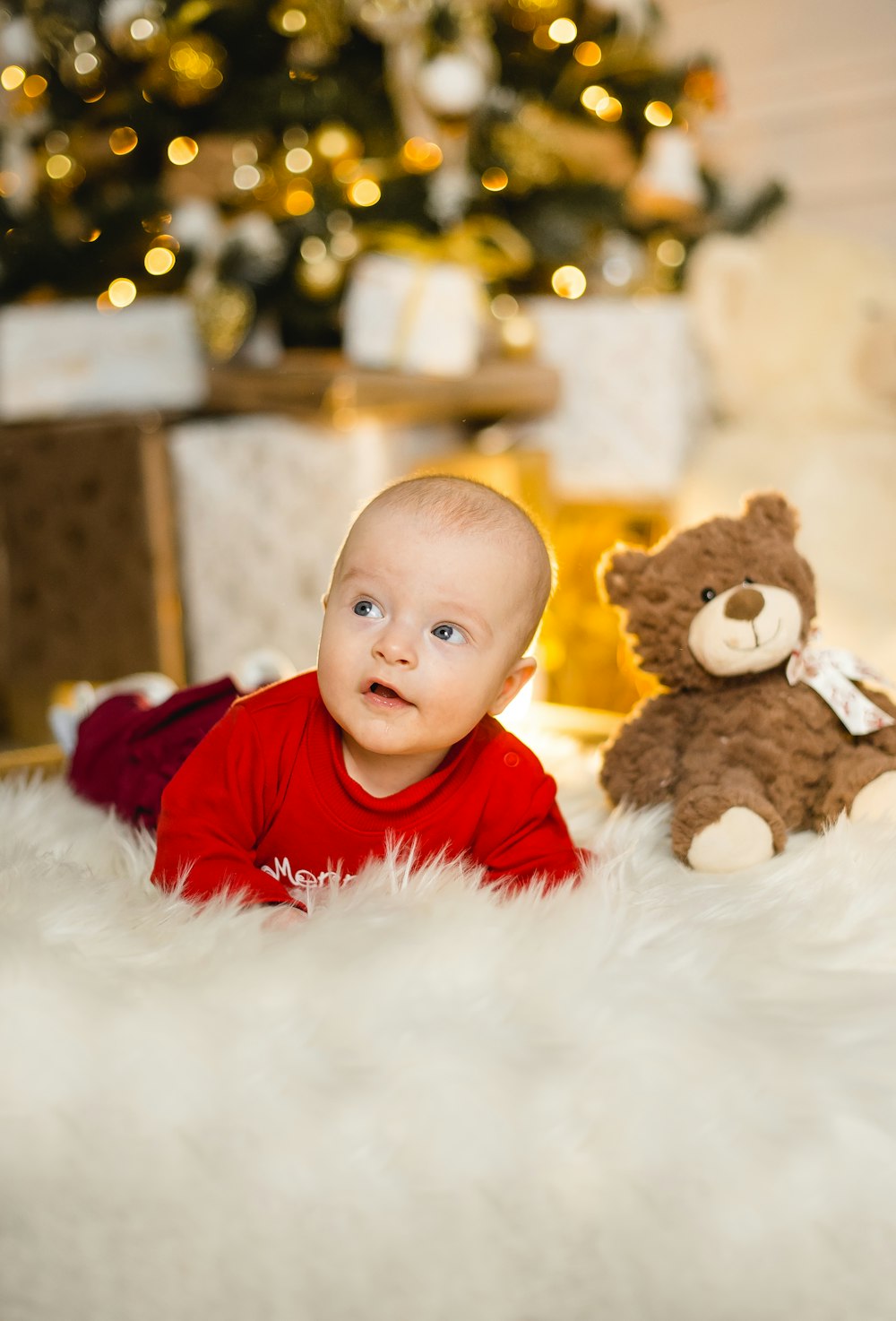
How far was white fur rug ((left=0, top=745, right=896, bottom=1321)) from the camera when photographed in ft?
1.78

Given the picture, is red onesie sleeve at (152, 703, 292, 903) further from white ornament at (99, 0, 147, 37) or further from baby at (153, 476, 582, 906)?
white ornament at (99, 0, 147, 37)

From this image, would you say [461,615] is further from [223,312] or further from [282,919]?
[223,312]

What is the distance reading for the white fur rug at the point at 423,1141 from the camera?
544 mm

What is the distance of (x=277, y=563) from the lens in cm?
200

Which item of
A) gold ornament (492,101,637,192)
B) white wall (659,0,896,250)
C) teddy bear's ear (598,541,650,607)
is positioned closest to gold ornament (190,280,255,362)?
gold ornament (492,101,637,192)

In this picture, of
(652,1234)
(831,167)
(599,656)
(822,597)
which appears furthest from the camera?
(831,167)

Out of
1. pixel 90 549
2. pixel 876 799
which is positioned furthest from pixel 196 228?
pixel 876 799

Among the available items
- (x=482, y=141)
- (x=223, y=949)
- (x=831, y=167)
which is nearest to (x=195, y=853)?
(x=223, y=949)

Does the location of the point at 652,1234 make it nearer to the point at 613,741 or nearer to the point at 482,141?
the point at 613,741

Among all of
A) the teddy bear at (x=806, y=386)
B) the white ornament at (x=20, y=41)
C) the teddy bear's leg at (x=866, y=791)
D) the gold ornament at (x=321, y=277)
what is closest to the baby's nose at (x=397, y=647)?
the teddy bear's leg at (x=866, y=791)

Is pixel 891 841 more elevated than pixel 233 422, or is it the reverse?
pixel 233 422

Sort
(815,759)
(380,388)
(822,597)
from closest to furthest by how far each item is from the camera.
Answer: (815,759) → (822,597) → (380,388)

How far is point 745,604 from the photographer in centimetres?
87

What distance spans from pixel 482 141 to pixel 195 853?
5.54 feet
